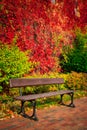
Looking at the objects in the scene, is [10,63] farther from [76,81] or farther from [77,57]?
[77,57]

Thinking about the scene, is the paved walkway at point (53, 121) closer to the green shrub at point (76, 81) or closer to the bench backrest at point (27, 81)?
the bench backrest at point (27, 81)

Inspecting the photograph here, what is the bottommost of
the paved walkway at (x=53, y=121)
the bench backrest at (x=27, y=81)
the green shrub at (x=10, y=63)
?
the paved walkway at (x=53, y=121)

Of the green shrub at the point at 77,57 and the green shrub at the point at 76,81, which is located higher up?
the green shrub at the point at 77,57

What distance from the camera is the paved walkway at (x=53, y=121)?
6254 mm

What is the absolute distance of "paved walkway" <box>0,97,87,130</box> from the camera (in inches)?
246

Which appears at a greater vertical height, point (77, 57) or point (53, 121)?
point (77, 57)

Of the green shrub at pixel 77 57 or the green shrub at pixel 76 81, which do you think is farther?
the green shrub at pixel 77 57

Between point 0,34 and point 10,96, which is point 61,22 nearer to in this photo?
point 0,34

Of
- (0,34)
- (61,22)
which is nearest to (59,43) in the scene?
(61,22)

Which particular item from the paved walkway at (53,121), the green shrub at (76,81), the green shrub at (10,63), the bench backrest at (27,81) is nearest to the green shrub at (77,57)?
the green shrub at (76,81)

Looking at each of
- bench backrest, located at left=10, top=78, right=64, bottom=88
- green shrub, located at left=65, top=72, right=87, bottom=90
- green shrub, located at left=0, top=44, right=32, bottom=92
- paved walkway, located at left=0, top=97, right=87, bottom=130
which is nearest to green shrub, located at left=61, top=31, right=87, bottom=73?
green shrub, located at left=65, top=72, right=87, bottom=90

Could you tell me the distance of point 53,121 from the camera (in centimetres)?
688

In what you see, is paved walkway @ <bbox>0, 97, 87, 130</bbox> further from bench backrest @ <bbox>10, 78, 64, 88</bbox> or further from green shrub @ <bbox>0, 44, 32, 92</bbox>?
green shrub @ <bbox>0, 44, 32, 92</bbox>

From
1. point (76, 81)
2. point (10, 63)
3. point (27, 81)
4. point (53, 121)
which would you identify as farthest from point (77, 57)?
point (53, 121)
